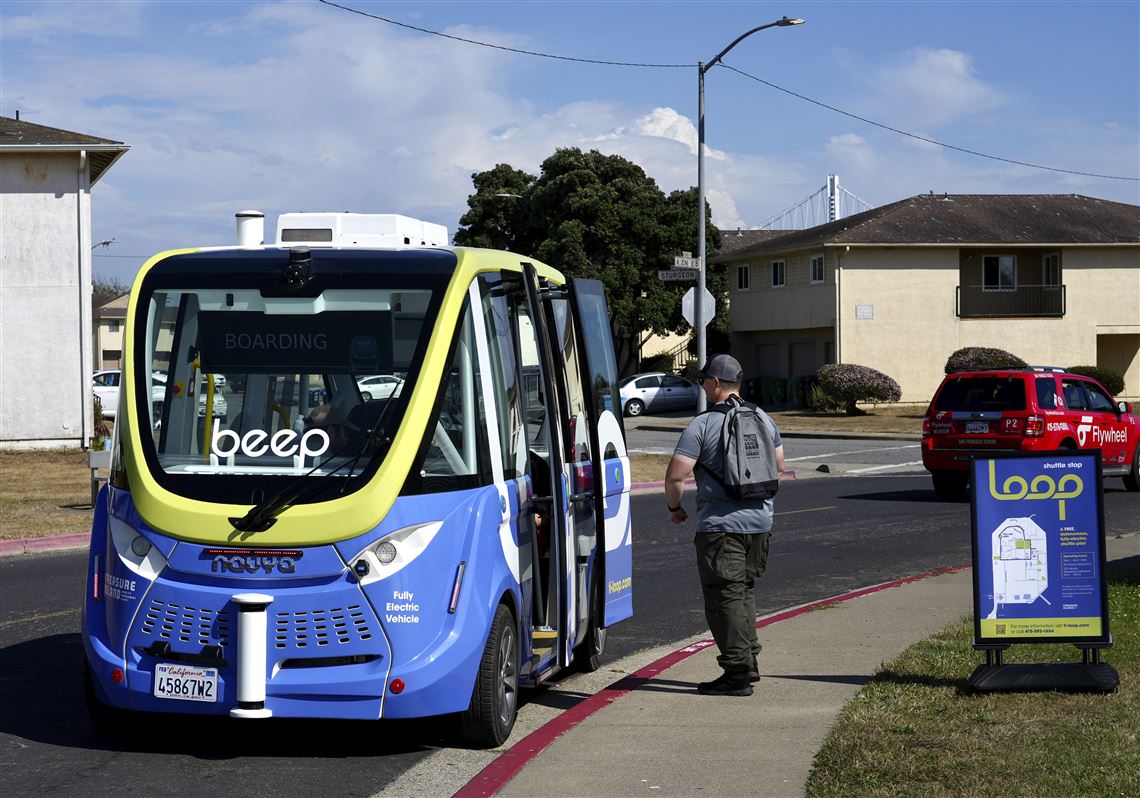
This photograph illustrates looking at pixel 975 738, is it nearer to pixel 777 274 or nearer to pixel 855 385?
pixel 855 385

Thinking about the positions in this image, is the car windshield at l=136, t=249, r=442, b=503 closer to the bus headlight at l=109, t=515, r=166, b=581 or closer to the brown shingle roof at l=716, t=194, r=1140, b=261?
the bus headlight at l=109, t=515, r=166, b=581

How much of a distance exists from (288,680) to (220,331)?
1.92 meters

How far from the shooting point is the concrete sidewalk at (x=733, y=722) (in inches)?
254

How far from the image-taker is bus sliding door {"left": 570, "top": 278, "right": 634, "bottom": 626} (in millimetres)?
8680

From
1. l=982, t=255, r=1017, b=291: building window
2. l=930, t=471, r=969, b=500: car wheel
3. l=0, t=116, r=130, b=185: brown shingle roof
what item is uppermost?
l=0, t=116, r=130, b=185: brown shingle roof

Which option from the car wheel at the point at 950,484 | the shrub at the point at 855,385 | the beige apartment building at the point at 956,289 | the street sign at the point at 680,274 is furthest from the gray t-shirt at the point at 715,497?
the beige apartment building at the point at 956,289

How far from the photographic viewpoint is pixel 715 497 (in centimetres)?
820

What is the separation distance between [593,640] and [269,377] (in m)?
2.94

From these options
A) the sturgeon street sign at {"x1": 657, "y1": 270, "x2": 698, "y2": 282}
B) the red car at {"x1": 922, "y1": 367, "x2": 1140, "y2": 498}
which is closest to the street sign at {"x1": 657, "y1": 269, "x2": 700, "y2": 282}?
the sturgeon street sign at {"x1": 657, "y1": 270, "x2": 698, "y2": 282}

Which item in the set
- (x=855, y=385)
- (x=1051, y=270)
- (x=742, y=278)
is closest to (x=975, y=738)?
(x=855, y=385)

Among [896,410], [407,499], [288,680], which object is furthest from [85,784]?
[896,410]

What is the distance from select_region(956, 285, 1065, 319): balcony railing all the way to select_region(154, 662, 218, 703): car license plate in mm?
47214

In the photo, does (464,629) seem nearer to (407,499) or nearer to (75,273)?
(407,499)

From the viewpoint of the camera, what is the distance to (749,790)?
6281 millimetres
